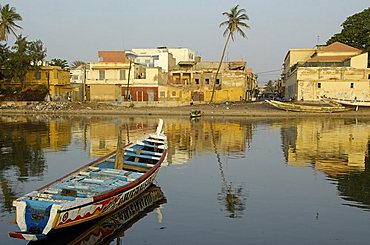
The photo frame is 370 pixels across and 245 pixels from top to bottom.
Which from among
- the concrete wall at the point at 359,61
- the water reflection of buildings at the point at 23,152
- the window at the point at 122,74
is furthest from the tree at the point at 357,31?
the water reflection of buildings at the point at 23,152

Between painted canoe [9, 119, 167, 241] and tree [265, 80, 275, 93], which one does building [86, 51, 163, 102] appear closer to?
painted canoe [9, 119, 167, 241]

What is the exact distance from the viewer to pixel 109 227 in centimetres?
1044

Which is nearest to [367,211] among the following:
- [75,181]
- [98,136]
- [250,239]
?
[250,239]

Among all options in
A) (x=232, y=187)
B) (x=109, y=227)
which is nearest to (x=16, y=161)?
(x=232, y=187)

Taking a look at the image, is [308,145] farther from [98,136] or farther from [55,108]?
[55,108]

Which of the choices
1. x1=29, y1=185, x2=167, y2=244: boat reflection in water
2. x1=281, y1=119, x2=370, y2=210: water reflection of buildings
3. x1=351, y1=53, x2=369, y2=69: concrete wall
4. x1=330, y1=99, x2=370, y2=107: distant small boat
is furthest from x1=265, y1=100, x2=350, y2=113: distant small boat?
x1=29, y1=185, x2=167, y2=244: boat reflection in water

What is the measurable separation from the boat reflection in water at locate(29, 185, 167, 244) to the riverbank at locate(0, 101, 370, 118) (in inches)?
1467

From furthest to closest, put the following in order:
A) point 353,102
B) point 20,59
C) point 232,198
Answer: point 20,59
point 353,102
point 232,198

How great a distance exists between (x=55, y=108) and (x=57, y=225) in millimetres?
48905

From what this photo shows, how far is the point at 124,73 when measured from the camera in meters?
60.1

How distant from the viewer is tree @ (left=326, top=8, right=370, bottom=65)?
218 feet

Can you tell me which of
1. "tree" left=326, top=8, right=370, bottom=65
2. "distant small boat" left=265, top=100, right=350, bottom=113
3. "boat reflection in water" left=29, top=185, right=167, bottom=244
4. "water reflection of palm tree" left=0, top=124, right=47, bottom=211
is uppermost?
"tree" left=326, top=8, right=370, bottom=65

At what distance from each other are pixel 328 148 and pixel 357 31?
51.5 metres

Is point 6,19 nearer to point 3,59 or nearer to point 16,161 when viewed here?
point 3,59
